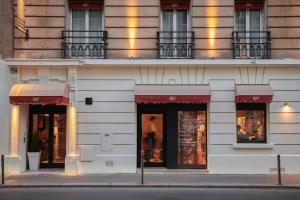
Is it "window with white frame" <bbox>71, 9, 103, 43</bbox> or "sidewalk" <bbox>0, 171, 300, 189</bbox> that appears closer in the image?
"sidewalk" <bbox>0, 171, 300, 189</bbox>

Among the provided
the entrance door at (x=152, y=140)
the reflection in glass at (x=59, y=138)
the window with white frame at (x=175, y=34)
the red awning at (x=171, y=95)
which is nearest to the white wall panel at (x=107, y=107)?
the red awning at (x=171, y=95)

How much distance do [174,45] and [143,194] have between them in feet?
23.8

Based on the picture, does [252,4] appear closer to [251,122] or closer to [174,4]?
[174,4]

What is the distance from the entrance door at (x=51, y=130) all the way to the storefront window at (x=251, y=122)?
7.23 m

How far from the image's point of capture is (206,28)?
1944cm

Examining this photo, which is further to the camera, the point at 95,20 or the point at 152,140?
the point at 152,140

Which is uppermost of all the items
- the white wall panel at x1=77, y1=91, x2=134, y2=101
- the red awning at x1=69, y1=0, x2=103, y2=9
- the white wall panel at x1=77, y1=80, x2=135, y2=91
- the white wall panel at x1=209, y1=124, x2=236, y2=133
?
the red awning at x1=69, y1=0, x2=103, y2=9

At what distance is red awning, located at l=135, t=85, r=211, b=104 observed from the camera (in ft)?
61.4

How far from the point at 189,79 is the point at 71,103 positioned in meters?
4.71

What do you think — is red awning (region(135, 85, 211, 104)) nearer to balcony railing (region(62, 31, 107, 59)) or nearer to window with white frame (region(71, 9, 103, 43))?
balcony railing (region(62, 31, 107, 59))

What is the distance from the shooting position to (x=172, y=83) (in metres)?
19.3

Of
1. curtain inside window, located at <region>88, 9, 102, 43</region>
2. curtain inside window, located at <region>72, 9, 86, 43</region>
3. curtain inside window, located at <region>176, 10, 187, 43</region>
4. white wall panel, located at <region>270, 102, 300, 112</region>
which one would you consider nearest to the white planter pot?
curtain inside window, located at <region>72, 9, 86, 43</region>

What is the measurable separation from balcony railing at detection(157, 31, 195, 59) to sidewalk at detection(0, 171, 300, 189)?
4.67 m

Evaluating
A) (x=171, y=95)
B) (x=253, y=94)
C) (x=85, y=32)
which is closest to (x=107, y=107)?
(x=171, y=95)
